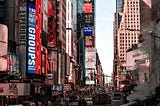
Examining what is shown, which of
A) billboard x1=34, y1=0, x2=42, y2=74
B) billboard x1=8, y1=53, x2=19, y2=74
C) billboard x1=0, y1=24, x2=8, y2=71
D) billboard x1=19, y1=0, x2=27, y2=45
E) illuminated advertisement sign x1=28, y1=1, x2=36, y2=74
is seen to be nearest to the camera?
billboard x1=0, y1=24, x2=8, y2=71

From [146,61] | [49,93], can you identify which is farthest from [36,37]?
[146,61]

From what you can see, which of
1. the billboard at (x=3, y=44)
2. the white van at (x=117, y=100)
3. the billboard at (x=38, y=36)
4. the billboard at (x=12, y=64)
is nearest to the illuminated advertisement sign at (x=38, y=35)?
the billboard at (x=38, y=36)

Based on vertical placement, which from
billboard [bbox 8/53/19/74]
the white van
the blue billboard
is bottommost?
the white van

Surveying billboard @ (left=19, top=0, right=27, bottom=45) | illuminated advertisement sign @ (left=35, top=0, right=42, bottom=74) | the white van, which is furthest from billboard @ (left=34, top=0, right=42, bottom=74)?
the white van

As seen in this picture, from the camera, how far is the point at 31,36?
336 feet

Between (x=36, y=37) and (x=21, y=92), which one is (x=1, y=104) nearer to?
(x=21, y=92)

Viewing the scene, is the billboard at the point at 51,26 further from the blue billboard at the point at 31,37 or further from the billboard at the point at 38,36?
the blue billboard at the point at 31,37

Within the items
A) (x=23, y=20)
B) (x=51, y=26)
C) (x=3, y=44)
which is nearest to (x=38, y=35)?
(x=23, y=20)

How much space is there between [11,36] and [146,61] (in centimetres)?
5741

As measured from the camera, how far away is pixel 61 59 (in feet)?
561

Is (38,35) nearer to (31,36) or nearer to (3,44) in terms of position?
(31,36)

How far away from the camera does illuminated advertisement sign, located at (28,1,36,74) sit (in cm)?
10119

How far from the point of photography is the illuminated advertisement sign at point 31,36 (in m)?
101

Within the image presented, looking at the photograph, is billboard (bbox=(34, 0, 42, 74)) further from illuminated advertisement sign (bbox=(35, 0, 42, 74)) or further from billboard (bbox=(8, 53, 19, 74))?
billboard (bbox=(8, 53, 19, 74))
